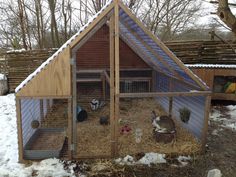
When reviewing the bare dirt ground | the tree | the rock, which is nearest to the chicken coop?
the bare dirt ground

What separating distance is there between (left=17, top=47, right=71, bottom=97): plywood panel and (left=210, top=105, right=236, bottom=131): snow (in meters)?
4.48

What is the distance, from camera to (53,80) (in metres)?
3.46

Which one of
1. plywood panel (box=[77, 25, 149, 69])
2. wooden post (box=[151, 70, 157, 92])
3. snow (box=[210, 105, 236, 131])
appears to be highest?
plywood panel (box=[77, 25, 149, 69])

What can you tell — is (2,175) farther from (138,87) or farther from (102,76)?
(138,87)

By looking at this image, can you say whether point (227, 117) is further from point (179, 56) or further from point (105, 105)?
point (105, 105)

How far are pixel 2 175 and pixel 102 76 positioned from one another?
184 inches

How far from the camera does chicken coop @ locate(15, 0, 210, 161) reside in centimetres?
346

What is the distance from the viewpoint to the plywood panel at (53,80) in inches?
135

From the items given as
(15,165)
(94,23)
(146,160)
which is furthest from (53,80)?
(146,160)

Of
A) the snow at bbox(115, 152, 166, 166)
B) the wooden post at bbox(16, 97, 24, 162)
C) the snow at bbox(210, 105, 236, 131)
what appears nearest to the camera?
the wooden post at bbox(16, 97, 24, 162)

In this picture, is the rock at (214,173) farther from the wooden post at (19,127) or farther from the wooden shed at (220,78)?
the wooden shed at (220,78)

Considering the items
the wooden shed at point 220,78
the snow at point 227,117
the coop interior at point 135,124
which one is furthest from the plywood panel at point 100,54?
the snow at point 227,117

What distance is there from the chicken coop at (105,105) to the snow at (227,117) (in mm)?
1415

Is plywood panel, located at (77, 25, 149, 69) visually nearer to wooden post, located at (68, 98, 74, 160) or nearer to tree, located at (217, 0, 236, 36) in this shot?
wooden post, located at (68, 98, 74, 160)
